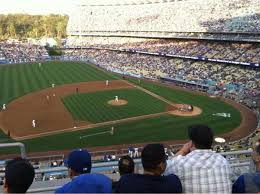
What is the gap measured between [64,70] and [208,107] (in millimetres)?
33723

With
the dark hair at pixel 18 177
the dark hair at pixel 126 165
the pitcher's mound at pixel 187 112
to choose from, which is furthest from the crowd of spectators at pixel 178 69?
the dark hair at pixel 18 177

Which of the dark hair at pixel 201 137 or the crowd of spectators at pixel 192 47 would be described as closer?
the dark hair at pixel 201 137

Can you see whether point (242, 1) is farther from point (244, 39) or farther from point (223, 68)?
point (223, 68)

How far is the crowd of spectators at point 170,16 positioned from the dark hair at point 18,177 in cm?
5473

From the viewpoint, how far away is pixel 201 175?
4.67m

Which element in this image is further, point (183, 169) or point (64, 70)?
point (64, 70)

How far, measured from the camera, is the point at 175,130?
3158 cm

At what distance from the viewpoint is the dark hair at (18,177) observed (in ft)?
13.1

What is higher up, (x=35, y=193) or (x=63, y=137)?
(x=35, y=193)

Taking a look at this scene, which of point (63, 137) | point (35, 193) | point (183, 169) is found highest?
point (183, 169)

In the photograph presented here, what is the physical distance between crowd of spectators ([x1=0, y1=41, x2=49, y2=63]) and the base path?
33.3 metres

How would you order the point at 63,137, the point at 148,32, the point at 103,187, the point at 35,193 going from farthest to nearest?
the point at 148,32 → the point at 63,137 → the point at 35,193 → the point at 103,187

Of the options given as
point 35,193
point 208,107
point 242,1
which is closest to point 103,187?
point 35,193

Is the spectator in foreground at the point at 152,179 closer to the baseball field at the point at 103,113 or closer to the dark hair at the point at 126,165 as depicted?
the dark hair at the point at 126,165
